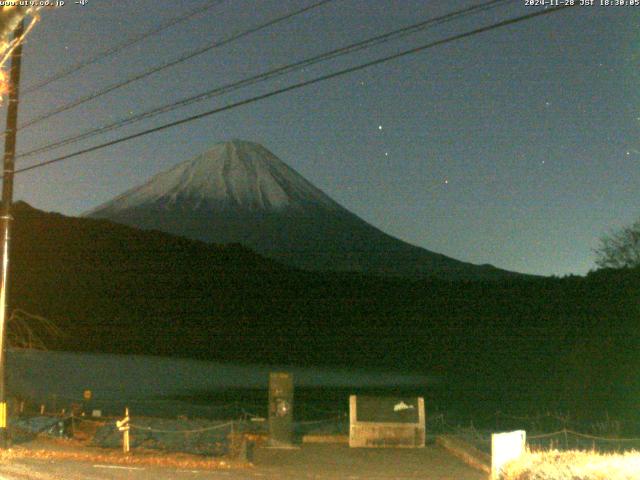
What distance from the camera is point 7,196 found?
18281 mm

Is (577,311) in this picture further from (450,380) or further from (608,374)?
(450,380)

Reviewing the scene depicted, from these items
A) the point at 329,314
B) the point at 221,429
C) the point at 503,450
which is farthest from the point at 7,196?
the point at 329,314

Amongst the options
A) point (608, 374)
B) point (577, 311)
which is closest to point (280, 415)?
point (608, 374)

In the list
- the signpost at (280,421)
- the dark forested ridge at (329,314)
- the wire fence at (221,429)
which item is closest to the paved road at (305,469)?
the signpost at (280,421)

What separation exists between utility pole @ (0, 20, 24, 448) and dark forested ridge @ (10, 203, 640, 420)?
39.8m

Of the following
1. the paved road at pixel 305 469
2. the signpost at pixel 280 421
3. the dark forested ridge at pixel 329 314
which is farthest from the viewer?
the dark forested ridge at pixel 329 314

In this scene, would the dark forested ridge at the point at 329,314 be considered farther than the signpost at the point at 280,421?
Yes

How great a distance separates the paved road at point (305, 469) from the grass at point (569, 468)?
2.34 metres

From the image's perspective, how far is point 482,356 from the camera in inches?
2879

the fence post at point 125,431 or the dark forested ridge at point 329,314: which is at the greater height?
the dark forested ridge at point 329,314

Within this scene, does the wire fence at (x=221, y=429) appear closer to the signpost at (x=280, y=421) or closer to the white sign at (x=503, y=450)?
the signpost at (x=280, y=421)

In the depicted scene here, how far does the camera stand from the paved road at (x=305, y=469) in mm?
14938

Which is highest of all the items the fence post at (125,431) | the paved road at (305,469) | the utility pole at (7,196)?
the utility pole at (7,196)

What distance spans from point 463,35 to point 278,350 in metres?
67.7
